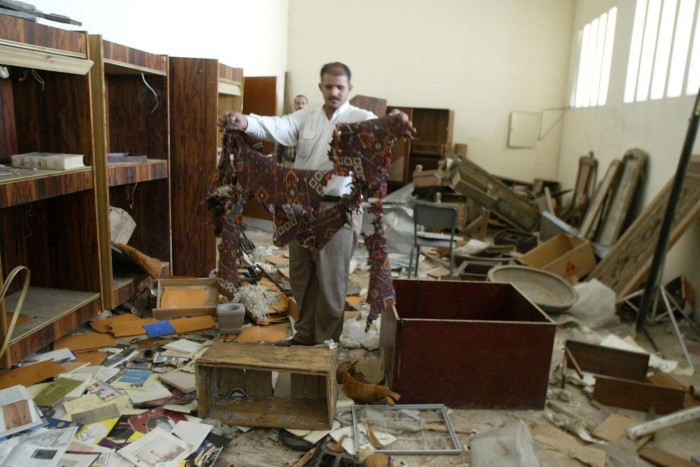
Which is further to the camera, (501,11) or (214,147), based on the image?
(501,11)

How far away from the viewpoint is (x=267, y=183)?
9.20 ft

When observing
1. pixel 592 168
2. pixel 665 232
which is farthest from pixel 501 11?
pixel 665 232

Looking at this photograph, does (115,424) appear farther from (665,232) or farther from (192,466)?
(665,232)

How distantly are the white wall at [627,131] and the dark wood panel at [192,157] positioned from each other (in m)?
3.66

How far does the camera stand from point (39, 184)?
8.44 ft

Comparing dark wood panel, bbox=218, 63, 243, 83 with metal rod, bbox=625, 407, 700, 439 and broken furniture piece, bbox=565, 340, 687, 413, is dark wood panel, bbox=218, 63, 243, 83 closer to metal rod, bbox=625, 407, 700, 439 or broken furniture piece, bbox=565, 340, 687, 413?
broken furniture piece, bbox=565, 340, 687, 413

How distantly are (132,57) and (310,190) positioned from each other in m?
1.66

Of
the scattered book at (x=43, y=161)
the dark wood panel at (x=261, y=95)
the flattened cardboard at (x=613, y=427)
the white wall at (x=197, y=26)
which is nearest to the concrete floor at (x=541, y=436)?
the flattened cardboard at (x=613, y=427)

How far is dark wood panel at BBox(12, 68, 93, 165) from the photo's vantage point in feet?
9.64

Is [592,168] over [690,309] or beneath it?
over

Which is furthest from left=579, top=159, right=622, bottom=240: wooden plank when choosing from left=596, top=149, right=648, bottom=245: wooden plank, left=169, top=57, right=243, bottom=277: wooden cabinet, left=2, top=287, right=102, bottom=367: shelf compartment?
left=2, top=287, right=102, bottom=367: shelf compartment

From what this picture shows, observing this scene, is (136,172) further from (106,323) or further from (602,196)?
(602,196)

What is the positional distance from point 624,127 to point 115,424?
19.7 feet

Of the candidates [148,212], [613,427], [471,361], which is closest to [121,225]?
[148,212]
